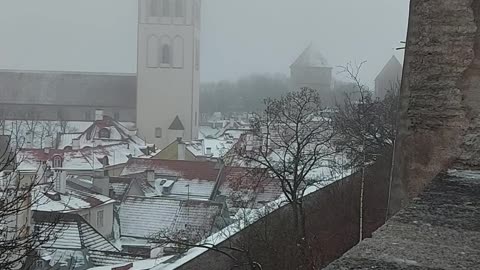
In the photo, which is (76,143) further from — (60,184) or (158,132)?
(60,184)

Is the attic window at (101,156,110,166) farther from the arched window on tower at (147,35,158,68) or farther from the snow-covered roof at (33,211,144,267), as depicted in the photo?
the snow-covered roof at (33,211,144,267)

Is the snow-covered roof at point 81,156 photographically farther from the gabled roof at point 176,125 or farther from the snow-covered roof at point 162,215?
the snow-covered roof at point 162,215

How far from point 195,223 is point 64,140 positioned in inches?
1090

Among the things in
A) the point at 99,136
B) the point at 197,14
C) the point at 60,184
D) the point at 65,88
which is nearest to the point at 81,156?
the point at 99,136

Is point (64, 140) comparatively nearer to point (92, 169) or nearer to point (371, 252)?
point (92, 169)

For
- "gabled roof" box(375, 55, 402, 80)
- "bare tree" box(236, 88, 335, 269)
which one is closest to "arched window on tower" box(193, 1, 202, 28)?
"gabled roof" box(375, 55, 402, 80)

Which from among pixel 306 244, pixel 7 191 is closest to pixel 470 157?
pixel 7 191

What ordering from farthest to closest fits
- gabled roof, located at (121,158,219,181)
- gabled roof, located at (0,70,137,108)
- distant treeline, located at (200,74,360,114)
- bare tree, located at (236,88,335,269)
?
1. distant treeline, located at (200,74,360,114)
2. gabled roof, located at (0,70,137,108)
3. gabled roof, located at (121,158,219,181)
4. bare tree, located at (236,88,335,269)

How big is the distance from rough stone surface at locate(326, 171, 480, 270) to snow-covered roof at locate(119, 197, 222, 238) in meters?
20.0

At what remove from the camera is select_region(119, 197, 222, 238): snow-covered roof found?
23.3 metres

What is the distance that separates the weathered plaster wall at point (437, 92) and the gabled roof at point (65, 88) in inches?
2406

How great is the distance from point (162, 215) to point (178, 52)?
30815mm

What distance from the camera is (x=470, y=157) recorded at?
3.45m

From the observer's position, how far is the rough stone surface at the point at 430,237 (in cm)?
168
